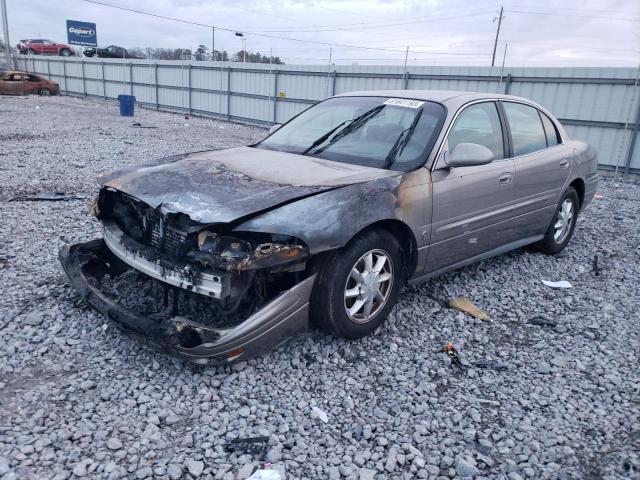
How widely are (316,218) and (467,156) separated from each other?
4.73 feet

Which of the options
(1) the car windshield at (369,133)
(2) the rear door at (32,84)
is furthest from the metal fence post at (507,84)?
(2) the rear door at (32,84)

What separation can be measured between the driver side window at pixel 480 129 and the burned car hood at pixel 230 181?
2.69 feet

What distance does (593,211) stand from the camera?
26.8ft

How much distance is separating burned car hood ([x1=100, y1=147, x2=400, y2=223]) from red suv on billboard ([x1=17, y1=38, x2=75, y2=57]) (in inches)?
1724

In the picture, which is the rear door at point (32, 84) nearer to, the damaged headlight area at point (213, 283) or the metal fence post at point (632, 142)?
the metal fence post at point (632, 142)

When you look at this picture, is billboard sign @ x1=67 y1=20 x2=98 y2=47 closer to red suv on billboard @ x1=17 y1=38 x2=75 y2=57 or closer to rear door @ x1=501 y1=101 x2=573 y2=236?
red suv on billboard @ x1=17 y1=38 x2=75 y2=57

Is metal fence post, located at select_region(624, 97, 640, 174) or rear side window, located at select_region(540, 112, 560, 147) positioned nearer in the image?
rear side window, located at select_region(540, 112, 560, 147)

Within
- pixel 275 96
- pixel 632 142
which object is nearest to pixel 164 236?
pixel 632 142

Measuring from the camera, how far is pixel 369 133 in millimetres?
4215

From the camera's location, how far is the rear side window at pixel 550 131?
536cm

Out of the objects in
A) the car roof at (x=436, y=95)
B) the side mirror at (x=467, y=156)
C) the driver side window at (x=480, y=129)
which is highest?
the car roof at (x=436, y=95)

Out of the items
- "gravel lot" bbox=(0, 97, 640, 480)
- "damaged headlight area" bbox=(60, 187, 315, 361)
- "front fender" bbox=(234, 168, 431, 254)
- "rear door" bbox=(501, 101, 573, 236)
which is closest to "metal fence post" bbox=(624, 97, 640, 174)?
"rear door" bbox=(501, 101, 573, 236)

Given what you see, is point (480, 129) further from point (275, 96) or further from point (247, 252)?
point (275, 96)

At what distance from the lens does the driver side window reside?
4149 mm
